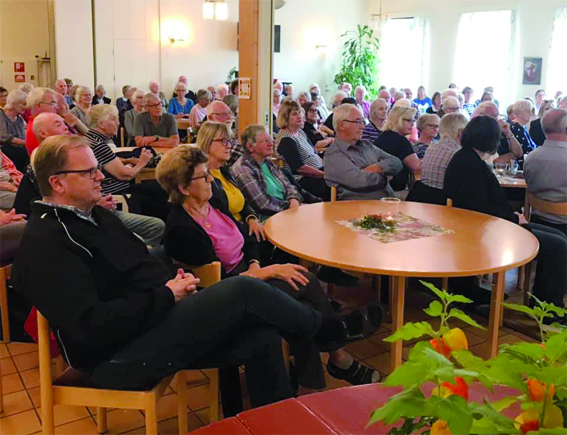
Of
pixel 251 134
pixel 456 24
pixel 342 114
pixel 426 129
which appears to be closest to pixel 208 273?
pixel 251 134

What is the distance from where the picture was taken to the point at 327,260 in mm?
2381

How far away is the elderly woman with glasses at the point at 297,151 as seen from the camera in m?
4.86

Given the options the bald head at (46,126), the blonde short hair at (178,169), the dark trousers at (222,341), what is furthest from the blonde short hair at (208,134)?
the dark trousers at (222,341)

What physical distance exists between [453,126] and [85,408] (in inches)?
112

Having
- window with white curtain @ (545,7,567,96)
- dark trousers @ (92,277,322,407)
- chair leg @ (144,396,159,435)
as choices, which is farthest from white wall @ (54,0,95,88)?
chair leg @ (144,396,159,435)

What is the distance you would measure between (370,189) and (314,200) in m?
0.42

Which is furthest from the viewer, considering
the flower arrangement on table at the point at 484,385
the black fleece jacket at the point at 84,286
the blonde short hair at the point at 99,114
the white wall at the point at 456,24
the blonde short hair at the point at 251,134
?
the white wall at the point at 456,24

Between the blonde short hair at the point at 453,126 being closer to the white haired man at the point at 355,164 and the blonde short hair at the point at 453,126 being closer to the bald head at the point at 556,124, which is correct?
the white haired man at the point at 355,164

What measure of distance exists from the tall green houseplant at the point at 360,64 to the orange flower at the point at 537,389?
13.0m

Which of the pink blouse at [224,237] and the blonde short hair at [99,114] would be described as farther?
the blonde short hair at [99,114]

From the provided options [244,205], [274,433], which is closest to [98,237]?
[274,433]

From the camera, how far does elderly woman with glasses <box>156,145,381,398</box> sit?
7.97 feet

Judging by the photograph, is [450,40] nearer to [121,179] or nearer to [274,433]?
[121,179]

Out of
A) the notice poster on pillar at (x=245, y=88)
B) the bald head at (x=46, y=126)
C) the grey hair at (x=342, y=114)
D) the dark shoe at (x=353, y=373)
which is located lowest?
the dark shoe at (x=353, y=373)
